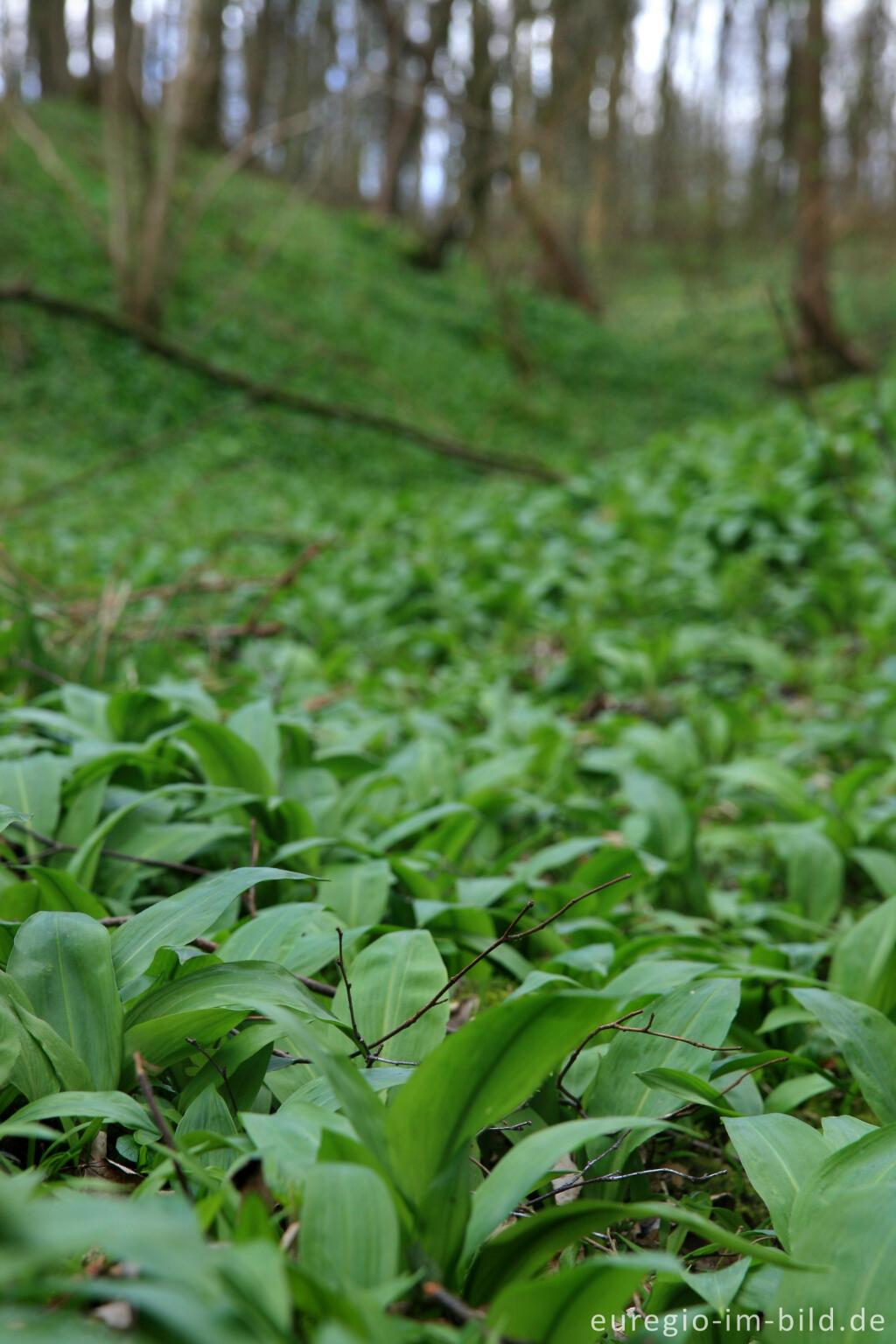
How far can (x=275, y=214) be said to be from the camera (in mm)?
13758

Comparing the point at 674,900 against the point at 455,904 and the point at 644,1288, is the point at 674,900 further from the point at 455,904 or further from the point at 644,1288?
the point at 644,1288

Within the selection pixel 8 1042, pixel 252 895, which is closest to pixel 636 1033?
pixel 252 895

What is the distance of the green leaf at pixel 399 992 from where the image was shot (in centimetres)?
107

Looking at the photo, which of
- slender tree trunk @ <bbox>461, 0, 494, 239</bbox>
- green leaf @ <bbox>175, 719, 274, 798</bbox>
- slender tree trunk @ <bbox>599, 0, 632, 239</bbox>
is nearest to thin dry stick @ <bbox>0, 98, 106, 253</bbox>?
slender tree trunk @ <bbox>461, 0, 494, 239</bbox>

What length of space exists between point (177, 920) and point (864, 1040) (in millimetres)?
906

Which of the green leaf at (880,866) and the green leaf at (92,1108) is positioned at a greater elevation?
the green leaf at (92,1108)

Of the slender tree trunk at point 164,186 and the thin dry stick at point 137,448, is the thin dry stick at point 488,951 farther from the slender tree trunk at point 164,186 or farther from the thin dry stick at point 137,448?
the slender tree trunk at point 164,186

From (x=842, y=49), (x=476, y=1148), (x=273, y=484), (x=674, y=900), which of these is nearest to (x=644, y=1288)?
(x=476, y=1148)

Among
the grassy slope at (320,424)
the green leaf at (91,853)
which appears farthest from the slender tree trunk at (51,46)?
the green leaf at (91,853)

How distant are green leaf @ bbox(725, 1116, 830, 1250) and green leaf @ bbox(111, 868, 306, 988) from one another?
58cm

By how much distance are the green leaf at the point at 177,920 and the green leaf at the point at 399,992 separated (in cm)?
18

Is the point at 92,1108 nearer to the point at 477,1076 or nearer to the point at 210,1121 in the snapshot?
the point at 210,1121

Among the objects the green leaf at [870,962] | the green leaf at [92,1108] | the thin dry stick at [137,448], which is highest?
the thin dry stick at [137,448]

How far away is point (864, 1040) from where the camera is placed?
1146 millimetres
